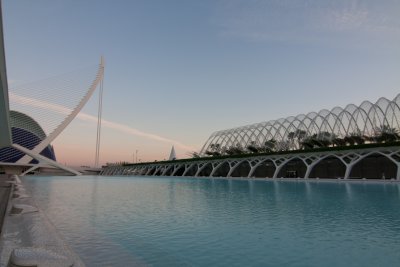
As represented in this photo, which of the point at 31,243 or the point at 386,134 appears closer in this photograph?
the point at 31,243

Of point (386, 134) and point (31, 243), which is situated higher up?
point (386, 134)

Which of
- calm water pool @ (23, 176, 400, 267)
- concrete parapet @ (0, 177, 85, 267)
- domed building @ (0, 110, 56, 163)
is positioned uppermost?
domed building @ (0, 110, 56, 163)

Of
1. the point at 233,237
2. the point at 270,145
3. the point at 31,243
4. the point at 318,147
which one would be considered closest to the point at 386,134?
the point at 318,147

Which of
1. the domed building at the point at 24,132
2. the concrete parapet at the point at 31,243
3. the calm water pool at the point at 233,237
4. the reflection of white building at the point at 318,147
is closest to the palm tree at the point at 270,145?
the reflection of white building at the point at 318,147

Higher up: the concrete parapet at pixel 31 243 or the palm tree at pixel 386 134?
the palm tree at pixel 386 134

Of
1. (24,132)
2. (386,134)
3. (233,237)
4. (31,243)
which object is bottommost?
(233,237)

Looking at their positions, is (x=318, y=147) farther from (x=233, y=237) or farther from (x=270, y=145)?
(x=233, y=237)

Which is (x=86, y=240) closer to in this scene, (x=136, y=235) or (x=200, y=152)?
(x=136, y=235)

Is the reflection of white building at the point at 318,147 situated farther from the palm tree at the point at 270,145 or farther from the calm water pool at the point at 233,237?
the calm water pool at the point at 233,237

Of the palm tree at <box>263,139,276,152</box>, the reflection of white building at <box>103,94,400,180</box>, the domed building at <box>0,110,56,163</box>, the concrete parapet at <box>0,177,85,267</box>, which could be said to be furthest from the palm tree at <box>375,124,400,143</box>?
the domed building at <box>0,110,56,163</box>

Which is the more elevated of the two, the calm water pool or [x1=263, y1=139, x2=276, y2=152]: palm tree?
[x1=263, y1=139, x2=276, y2=152]: palm tree

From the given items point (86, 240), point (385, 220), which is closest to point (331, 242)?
point (385, 220)

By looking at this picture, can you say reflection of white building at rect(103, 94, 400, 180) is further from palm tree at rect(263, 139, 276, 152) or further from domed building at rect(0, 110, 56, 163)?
domed building at rect(0, 110, 56, 163)

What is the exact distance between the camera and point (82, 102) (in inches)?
2259
